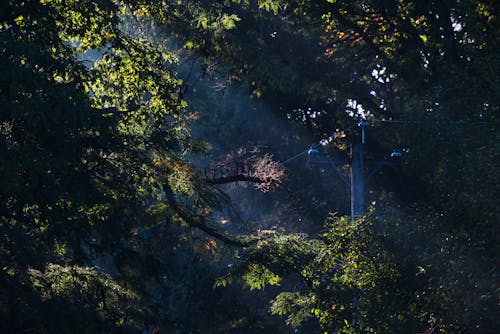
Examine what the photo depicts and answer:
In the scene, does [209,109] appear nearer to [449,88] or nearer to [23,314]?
[449,88]

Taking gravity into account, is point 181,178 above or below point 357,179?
below

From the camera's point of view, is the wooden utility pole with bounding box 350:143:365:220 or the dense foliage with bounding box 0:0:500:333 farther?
the wooden utility pole with bounding box 350:143:365:220

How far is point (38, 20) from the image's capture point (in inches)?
383

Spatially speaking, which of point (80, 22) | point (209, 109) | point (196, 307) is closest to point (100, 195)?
point (80, 22)

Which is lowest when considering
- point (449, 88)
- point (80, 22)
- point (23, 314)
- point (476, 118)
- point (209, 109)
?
point (23, 314)

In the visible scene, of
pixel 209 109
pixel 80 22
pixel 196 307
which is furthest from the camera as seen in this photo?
pixel 209 109

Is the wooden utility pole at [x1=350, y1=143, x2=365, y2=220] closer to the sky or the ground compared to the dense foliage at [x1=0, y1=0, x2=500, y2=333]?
closer to the sky

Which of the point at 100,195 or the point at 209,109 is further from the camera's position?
the point at 209,109

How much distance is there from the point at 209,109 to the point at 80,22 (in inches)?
847

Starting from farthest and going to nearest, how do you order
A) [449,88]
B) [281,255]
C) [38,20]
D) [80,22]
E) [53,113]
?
[449,88] < [281,255] < [80,22] < [38,20] < [53,113]

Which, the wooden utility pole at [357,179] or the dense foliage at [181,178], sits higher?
the wooden utility pole at [357,179]

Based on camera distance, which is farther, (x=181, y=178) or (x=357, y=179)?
(x=357, y=179)

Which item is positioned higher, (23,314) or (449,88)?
(449,88)

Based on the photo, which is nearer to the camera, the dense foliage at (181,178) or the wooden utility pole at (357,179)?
the dense foliage at (181,178)
